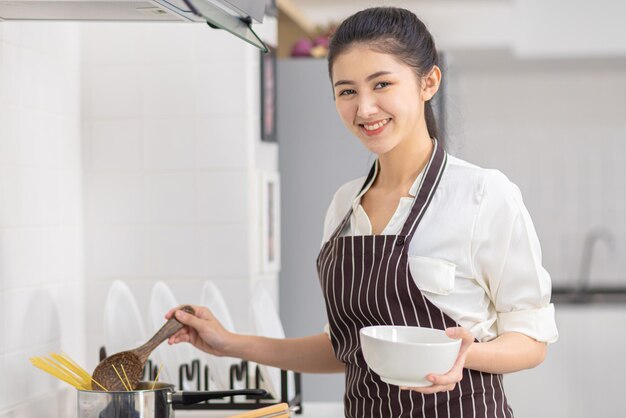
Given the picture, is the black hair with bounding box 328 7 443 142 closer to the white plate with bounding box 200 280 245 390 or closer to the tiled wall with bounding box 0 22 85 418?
the tiled wall with bounding box 0 22 85 418

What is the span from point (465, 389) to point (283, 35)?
2214 millimetres

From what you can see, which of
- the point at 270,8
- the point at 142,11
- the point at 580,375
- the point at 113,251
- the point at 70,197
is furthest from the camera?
the point at 580,375

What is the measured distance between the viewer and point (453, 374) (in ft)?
3.86

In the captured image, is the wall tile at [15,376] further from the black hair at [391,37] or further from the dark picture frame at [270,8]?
the dark picture frame at [270,8]

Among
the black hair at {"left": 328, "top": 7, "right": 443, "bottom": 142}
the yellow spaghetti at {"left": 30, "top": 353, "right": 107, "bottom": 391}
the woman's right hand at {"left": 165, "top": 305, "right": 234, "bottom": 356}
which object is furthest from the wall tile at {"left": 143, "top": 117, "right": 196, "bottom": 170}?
the black hair at {"left": 328, "top": 7, "right": 443, "bottom": 142}

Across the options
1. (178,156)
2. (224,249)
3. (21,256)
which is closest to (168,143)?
(178,156)

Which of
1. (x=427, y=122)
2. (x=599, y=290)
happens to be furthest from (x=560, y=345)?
(x=427, y=122)

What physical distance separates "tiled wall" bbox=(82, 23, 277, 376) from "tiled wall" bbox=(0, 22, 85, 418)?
0.10 metres

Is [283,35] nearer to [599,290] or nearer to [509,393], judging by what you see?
[509,393]

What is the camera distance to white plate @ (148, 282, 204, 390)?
1973 mm

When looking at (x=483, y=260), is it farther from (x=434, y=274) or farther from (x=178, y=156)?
(x=178, y=156)

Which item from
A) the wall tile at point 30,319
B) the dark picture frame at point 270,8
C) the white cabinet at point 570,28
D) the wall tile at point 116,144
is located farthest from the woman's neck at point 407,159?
the white cabinet at point 570,28

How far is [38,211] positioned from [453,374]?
97 centimetres

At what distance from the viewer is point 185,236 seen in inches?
86.2
